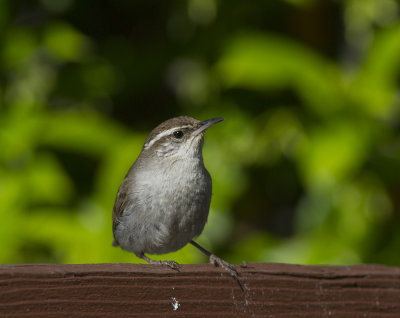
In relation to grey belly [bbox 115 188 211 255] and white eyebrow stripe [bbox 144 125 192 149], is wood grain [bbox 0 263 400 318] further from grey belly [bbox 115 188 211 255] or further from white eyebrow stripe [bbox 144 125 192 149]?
white eyebrow stripe [bbox 144 125 192 149]

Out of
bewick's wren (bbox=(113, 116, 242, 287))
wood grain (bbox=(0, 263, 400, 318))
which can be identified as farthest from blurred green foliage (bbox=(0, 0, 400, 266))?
wood grain (bbox=(0, 263, 400, 318))

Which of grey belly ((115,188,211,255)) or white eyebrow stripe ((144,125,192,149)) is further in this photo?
white eyebrow stripe ((144,125,192,149))

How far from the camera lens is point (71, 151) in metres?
4.84

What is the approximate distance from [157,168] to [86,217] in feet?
3.26

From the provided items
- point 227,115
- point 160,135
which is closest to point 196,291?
point 160,135

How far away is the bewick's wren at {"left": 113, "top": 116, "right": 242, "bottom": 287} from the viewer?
3461 millimetres

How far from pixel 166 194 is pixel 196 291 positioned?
3.16 feet

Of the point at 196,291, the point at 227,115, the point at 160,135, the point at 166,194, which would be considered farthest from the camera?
the point at 227,115

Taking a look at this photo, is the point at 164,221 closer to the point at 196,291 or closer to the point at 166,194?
the point at 166,194

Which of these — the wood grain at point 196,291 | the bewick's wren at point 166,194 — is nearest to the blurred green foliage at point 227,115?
the bewick's wren at point 166,194

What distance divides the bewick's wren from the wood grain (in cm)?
80

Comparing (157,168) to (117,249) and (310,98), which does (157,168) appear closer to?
(117,249)

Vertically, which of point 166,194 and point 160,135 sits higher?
point 160,135

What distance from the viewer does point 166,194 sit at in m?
3.44
